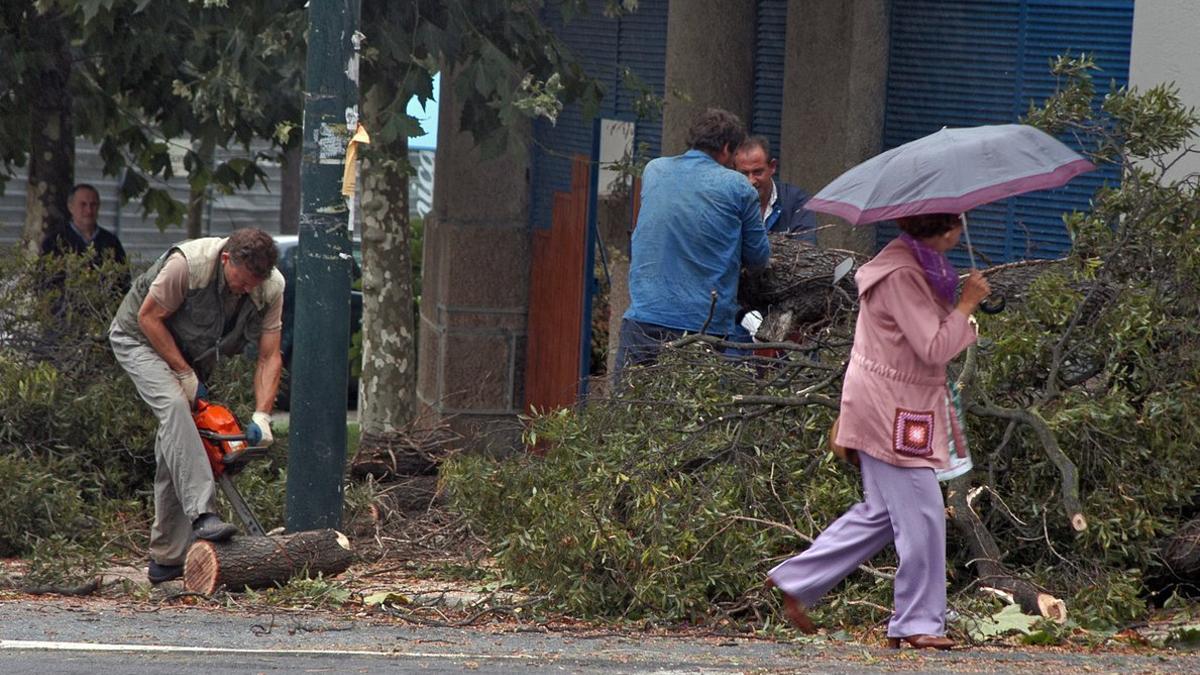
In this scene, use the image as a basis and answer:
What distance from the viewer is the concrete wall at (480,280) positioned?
13.0 meters

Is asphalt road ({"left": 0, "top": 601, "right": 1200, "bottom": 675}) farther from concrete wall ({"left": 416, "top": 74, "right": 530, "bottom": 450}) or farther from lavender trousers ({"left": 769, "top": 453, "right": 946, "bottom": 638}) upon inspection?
concrete wall ({"left": 416, "top": 74, "right": 530, "bottom": 450})

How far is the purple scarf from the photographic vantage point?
19.3 ft

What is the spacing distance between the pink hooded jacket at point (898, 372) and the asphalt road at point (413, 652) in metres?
0.65

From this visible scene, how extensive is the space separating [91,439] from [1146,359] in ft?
16.3

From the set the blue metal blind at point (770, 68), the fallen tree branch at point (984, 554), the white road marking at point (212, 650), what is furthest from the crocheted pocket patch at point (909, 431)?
the blue metal blind at point (770, 68)

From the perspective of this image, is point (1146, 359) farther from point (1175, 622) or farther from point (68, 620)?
point (68, 620)

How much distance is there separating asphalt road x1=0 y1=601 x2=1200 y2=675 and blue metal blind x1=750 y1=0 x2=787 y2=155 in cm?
486

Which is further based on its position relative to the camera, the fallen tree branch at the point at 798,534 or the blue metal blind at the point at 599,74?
the blue metal blind at the point at 599,74

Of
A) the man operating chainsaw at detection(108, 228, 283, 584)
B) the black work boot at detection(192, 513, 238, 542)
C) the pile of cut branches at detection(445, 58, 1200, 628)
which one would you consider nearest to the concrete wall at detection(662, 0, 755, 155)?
the man operating chainsaw at detection(108, 228, 283, 584)

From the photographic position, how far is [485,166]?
13.0 m

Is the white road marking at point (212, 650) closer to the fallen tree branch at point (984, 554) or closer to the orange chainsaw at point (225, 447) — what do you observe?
the fallen tree branch at point (984, 554)

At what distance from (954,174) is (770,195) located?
119 inches

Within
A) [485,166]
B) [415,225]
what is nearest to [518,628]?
[485,166]

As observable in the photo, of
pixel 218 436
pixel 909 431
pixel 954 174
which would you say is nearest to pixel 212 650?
pixel 218 436
